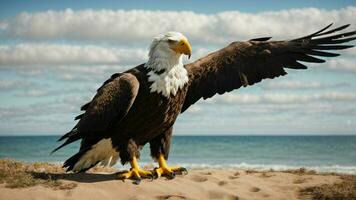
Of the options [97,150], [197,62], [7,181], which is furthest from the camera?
[197,62]

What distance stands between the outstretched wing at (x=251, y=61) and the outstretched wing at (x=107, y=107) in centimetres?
140

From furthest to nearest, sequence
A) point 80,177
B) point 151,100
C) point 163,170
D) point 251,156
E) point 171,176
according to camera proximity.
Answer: point 251,156, point 163,170, point 171,176, point 80,177, point 151,100

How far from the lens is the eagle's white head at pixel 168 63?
679cm

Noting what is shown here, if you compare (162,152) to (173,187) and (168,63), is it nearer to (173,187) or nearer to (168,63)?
(173,187)

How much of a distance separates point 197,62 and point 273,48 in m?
1.34

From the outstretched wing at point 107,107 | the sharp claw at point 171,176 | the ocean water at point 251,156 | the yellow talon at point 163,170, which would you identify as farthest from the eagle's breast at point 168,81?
the ocean water at point 251,156

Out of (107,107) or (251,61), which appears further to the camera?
(251,61)

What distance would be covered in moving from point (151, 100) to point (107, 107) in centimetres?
65

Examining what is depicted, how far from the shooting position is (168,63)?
691cm

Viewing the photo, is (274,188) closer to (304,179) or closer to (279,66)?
(304,179)

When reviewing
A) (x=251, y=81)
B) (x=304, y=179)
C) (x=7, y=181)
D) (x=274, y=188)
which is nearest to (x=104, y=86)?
(x=7, y=181)

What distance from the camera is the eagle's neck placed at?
6.77 metres

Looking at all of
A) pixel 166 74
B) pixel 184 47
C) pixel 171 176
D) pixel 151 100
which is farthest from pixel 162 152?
pixel 184 47

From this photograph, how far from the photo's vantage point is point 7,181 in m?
6.73
